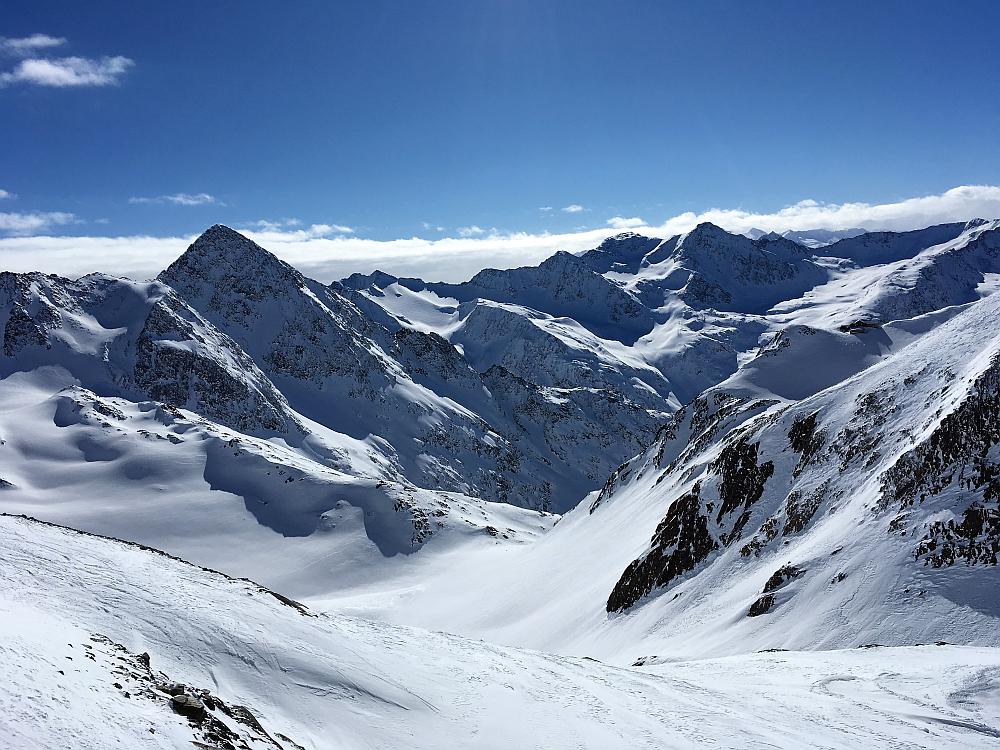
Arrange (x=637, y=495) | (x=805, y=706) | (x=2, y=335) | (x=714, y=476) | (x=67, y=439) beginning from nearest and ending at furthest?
(x=805, y=706) → (x=714, y=476) → (x=637, y=495) → (x=67, y=439) → (x=2, y=335)

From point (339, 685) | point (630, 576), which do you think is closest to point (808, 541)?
point (630, 576)

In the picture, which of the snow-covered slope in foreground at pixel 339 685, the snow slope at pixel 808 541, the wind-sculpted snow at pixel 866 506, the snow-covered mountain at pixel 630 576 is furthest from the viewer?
the snow slope at pixel 808 541

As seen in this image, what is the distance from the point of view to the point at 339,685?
66.6ft

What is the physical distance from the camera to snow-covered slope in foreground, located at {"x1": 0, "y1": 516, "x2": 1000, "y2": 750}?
14648 millimetres

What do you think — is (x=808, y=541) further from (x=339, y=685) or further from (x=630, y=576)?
(x=339, y=685)

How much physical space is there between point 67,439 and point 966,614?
151441 mm

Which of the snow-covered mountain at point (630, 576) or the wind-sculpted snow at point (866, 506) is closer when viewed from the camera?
the snow-covered mountain at point (630, 576)

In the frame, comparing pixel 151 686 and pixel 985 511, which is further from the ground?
pixel 151 686

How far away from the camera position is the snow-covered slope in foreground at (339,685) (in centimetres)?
1465

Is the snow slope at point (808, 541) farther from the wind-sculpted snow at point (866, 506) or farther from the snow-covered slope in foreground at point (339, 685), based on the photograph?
the snow-covered slope in foreground at point (339, 685)

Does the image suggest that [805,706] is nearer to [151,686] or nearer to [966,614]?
[966,614]

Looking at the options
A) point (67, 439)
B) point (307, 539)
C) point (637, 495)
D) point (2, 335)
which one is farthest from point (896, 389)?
point (2, 335)

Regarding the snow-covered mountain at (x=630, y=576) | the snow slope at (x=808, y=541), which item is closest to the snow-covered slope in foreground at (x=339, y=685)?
the snow-covered mountain at (x=630, y=576)

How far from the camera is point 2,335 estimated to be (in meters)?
194
